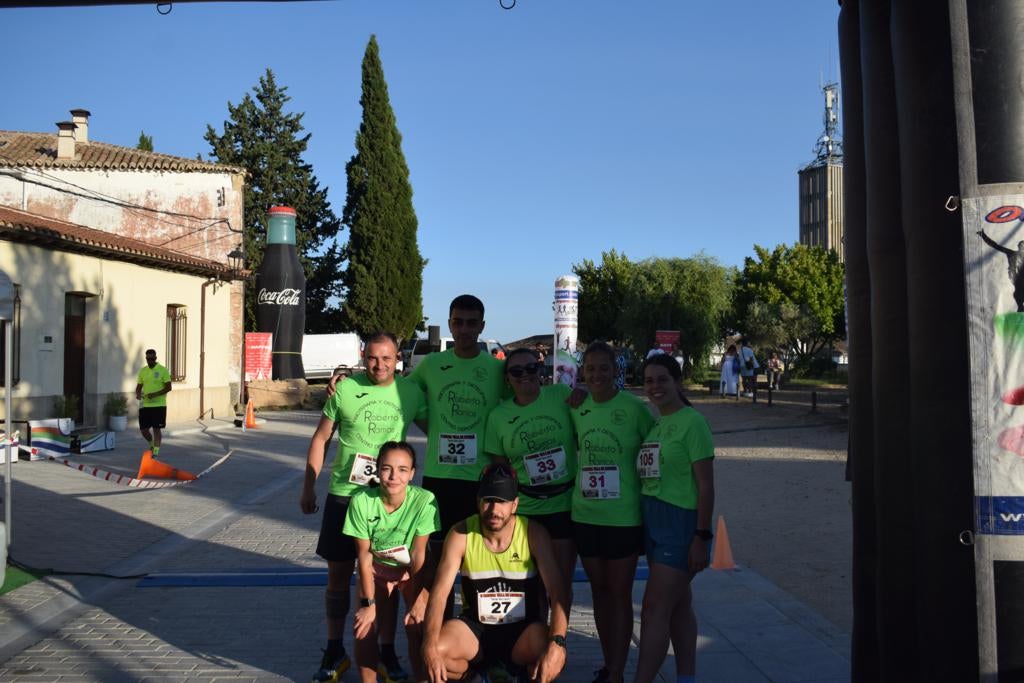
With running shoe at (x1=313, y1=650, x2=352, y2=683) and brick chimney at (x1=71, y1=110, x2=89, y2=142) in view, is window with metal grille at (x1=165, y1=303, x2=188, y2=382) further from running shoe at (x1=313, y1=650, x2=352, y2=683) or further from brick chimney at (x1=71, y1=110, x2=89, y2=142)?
running shoe at (x1=313, y1=650, x2=352, y2=683)

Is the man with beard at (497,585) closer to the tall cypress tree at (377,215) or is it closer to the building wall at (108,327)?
the building wall at (108,327)

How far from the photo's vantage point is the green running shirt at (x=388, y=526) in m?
4.52

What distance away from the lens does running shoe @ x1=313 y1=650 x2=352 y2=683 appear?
4.74m

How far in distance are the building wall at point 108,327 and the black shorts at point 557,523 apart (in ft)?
49.1

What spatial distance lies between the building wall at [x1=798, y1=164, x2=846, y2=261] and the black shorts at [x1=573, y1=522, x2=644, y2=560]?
115793 millimetres

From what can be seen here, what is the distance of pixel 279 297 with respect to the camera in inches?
1158

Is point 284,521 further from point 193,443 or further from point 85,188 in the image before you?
point 85,188

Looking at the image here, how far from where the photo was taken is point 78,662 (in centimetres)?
Answer: 509

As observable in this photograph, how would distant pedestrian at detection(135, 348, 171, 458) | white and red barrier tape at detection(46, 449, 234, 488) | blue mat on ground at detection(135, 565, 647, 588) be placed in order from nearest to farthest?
blue mat on ground at detection(135, 565, 647, 588)
white and red barrier tape at detection(46, 449, 234, 488)
distant pedestrian at detection(135, 348, 171, 458)

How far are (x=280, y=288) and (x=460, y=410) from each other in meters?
25.6

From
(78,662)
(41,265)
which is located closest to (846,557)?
(78,662)

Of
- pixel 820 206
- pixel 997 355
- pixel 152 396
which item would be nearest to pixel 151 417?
pixel 152 396

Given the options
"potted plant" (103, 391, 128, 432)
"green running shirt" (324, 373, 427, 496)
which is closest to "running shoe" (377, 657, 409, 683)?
"green running shirt" (324, 373, 427, 496)

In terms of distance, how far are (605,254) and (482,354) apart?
2121 inches
